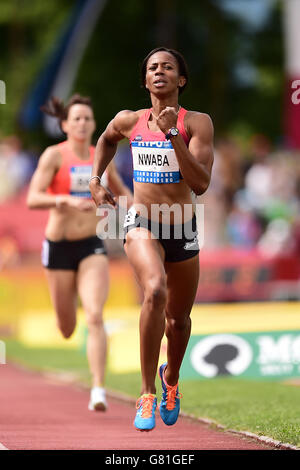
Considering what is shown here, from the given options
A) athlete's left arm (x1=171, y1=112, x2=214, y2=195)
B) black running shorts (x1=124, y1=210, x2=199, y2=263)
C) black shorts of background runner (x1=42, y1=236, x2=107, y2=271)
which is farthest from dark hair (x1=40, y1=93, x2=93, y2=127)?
athlete's left arm (x1=171, y1=112, x2=214, y2=195)

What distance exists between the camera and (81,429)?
28.6ft

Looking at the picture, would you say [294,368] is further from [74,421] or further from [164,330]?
[164,330]

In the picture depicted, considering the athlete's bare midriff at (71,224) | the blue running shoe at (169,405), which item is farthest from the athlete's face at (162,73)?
the athlete's bare midriff at (71,224)

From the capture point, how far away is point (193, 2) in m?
32.7

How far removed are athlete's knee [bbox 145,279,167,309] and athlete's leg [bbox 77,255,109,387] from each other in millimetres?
2789

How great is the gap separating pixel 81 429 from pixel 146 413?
175 cm

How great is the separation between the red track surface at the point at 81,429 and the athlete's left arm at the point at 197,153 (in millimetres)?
1869

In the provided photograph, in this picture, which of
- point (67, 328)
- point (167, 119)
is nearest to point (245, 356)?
point (67, 328)

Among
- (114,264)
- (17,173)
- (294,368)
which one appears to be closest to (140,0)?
(17,173)

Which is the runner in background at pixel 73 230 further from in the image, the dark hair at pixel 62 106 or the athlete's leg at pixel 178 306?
the athlete's leg at pixel 178 306

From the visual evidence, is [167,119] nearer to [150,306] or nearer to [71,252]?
[150,306]

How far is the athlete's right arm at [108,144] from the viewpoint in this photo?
7418mm

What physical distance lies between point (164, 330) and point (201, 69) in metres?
26.3
